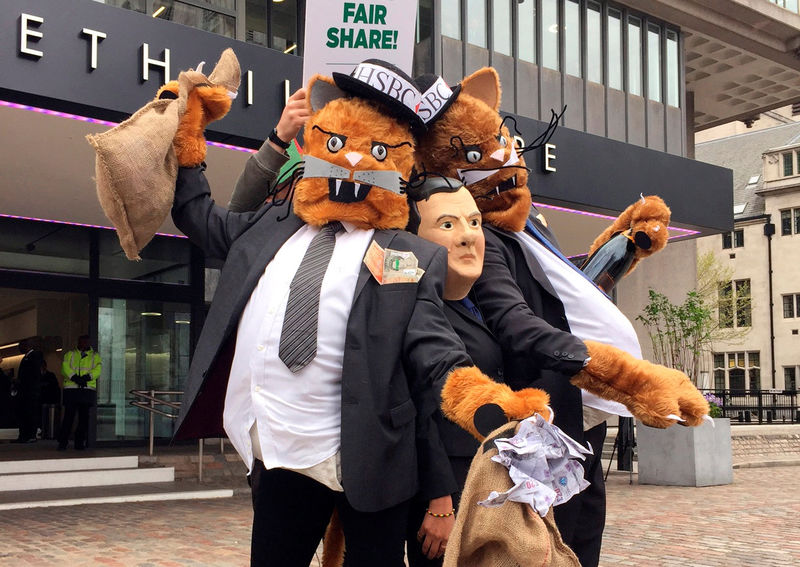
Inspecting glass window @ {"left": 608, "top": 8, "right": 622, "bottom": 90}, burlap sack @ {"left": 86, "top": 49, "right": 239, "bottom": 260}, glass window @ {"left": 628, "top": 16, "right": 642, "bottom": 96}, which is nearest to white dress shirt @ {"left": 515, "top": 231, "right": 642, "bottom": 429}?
burlap sack @ {"left": 86, "top": 49, "right": 239, "bottom": 260}

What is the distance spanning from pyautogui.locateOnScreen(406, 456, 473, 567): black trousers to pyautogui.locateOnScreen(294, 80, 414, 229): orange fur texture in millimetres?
751

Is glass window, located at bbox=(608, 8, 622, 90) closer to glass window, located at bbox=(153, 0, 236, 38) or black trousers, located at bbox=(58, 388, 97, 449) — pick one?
glass window, located at bbox=(153, 0, 236, 38)

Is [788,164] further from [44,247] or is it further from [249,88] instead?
[249,88]

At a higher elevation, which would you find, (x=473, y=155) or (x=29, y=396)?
(x=473, y=155)

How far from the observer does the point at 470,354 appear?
279cm

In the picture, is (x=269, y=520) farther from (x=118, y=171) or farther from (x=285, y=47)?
(x=285, y=47)

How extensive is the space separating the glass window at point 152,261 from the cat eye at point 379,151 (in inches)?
449

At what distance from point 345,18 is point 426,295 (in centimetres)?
124

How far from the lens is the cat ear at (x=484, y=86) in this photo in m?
3.07

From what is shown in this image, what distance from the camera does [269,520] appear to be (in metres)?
2.56

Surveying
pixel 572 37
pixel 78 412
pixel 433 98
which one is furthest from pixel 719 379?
pixel 433 98

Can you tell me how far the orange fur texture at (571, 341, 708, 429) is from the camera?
95.9 inches

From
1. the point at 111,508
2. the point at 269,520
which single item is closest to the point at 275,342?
the point at 269,520

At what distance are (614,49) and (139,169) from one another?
60.1 ft
